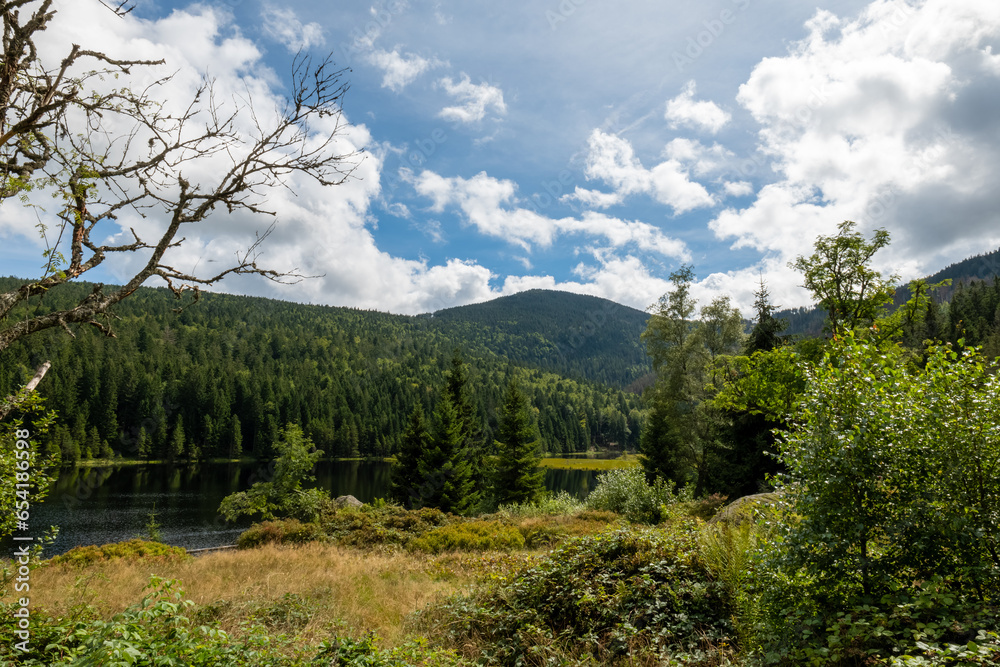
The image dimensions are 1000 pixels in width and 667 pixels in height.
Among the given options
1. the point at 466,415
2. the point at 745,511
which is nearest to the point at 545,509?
the point at 466,415

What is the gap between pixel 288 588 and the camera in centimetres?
854

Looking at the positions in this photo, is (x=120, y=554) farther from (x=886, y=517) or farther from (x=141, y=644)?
(x=886, y=517)

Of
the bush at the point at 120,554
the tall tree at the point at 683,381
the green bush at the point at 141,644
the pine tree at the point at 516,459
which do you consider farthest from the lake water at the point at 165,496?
the tall tree at the point at 683,381

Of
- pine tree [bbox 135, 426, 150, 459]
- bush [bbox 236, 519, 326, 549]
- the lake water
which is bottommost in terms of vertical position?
the lake water

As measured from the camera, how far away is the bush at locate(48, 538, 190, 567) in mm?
13223

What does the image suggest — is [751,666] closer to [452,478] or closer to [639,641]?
[639,641]

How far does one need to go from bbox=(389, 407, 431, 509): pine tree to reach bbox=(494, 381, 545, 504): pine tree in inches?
185

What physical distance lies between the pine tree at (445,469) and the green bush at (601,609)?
20.5 metres

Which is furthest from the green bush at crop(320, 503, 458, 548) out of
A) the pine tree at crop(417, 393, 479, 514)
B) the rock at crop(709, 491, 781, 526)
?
the rock at crop(709, 491, 781, 526)

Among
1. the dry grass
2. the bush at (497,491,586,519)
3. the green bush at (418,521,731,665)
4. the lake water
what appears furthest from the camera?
the lake water

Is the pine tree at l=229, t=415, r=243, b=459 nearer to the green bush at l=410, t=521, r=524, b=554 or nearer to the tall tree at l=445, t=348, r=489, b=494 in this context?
the tall tree at l=445, t=348, r=489, b=494

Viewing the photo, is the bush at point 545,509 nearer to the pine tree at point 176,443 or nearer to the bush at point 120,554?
the bush at point 120,554

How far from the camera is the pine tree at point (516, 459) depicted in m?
29.2

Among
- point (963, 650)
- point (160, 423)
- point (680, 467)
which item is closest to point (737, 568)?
point (963, 650)
